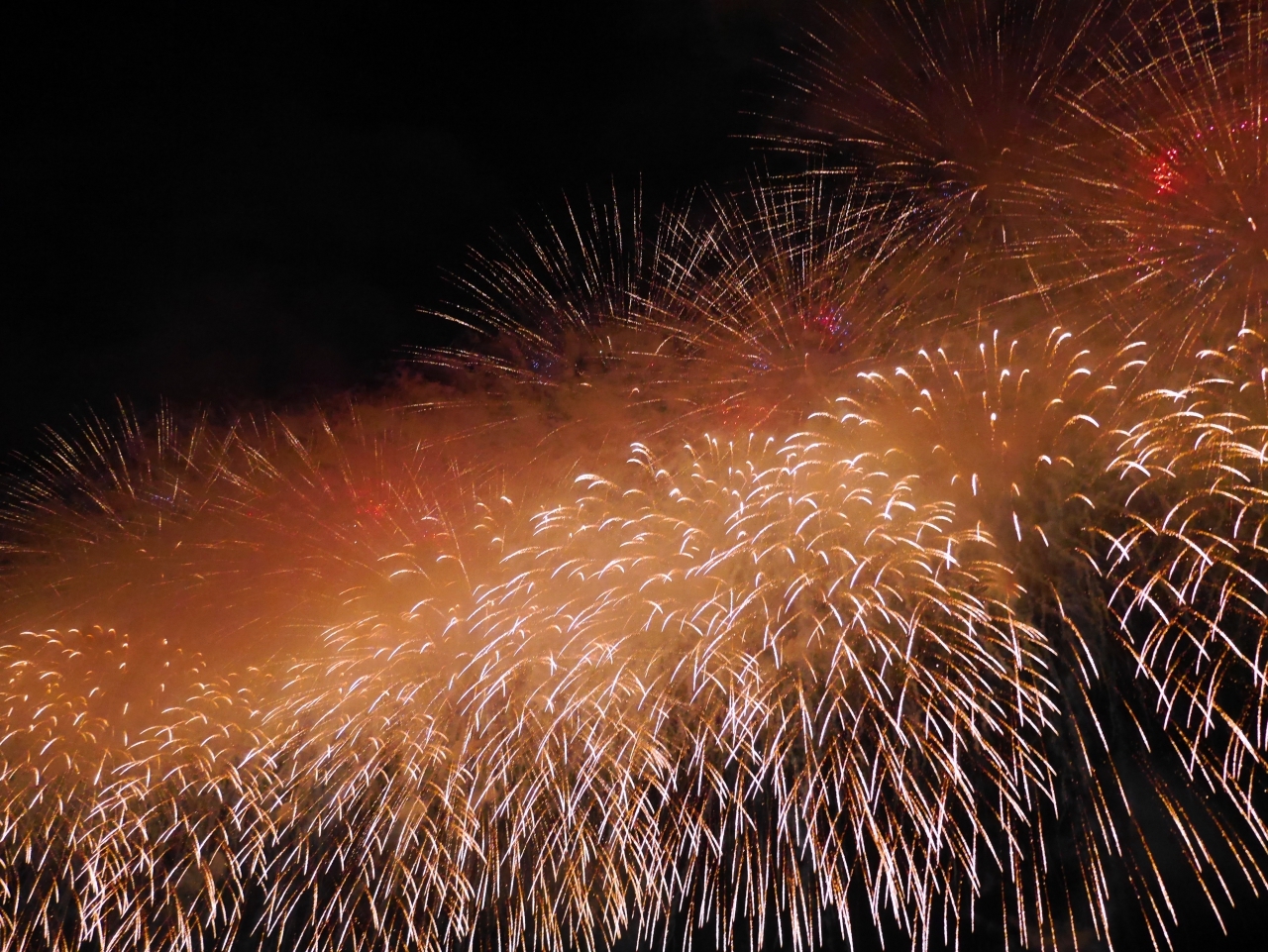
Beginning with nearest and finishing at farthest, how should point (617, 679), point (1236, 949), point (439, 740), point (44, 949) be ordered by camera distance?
point (617, 679)
point (439, 740)
point (44, 949)
point (1236, 949)

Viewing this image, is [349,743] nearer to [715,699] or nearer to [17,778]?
[715,699]

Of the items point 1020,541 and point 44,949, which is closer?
point 1020,541

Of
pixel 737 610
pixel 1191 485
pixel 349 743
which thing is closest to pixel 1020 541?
pixel 1191 485

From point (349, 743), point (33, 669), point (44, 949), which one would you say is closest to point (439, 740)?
point (349, 743)

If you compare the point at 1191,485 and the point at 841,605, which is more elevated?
the point at 1191,485

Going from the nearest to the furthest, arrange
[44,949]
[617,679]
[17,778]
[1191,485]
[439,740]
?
[1191,485], [617,679], [439,740], [17,778], [44,949]

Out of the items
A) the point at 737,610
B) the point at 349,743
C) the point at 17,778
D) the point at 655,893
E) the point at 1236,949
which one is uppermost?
the point at 737,610

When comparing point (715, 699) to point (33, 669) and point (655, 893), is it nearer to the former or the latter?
point (655, 893)

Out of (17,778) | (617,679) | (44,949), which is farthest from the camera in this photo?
(44,949)

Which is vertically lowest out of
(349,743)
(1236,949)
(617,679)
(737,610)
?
(1236,949)
